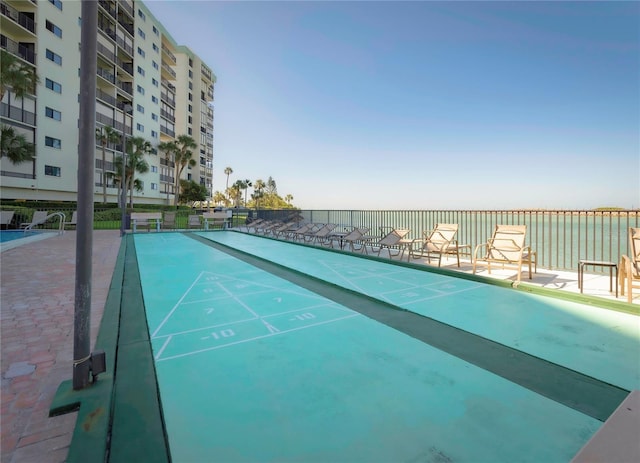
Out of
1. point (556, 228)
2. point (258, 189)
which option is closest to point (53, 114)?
point (556, 228)

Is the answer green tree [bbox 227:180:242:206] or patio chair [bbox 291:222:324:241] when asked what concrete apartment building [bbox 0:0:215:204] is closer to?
patio chair [bbox 291:222:324:241]

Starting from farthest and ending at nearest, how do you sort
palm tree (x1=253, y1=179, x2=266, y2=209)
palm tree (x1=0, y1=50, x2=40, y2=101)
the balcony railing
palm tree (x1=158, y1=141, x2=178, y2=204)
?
palm tree (x1=253, y1=179, x2=266, y2=209) → palm tree (x1=158, y1=141, x2=178, y2=204) → palm tree (x1=0, y1=50, x2=40, y2=101) → the balcony railing

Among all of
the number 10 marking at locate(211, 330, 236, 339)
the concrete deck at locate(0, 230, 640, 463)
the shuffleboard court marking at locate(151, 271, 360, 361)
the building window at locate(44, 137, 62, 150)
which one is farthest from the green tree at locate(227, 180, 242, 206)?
the number 10 marking at locate(211, 330, 236, 339)

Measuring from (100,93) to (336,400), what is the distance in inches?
1567

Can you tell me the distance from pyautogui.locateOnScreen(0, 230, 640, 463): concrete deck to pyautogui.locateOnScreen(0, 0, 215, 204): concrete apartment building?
11826 millimetres

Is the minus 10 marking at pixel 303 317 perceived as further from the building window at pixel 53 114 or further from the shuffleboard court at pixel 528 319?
the building window at pixel 53 114

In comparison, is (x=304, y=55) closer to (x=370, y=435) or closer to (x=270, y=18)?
(x=270, y=18)

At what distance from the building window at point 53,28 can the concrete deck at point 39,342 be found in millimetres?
29273

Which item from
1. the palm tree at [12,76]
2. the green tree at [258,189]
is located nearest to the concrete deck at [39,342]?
the palm tree at [12,76]

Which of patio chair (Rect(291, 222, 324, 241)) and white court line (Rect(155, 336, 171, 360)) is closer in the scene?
white court line (Rect(155, 336, 171, 360))

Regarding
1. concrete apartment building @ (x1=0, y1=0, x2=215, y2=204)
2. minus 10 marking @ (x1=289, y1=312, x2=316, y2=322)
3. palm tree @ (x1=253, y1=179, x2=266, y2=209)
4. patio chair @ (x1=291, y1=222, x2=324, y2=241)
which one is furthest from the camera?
palm tree @ (x1=253, y1=179, x2=266, y2=209)

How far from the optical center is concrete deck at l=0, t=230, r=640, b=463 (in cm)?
164

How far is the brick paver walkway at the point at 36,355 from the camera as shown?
162 cm

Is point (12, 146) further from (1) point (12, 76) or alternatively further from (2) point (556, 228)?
(2) point (556, 228)
